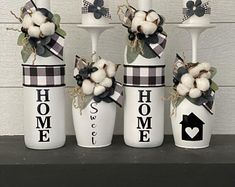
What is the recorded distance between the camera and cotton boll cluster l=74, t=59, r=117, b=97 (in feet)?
3.15

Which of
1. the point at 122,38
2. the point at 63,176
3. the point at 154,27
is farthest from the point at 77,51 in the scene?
the point at 63,176

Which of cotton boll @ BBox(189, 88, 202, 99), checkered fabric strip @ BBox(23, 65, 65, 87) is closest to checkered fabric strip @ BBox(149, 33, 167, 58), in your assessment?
cotton boll @ BBox(189, 88, 202, 99)

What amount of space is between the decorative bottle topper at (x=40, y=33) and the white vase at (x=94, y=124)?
13cm

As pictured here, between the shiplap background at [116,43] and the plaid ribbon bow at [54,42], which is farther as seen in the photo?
the shiplap background at [116,43]

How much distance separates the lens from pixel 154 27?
0.96 metres

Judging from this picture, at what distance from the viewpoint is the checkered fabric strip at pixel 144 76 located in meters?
0.98

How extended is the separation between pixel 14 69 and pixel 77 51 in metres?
0.16

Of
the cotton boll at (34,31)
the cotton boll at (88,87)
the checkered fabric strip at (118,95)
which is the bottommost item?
the checkered fabric strip at (118,95)

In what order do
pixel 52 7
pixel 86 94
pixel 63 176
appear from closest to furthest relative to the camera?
pixel 63 176, pixel 86 94, pixel 52 7

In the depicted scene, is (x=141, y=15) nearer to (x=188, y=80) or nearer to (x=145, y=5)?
(x=145, y=5)

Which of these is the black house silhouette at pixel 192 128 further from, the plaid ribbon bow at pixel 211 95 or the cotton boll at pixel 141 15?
the cotton boll at pixel 141 15

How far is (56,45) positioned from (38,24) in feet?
0.19

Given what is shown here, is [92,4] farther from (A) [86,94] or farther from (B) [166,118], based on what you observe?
(B) [166,118]

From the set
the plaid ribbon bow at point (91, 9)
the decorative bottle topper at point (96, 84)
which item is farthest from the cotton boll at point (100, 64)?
the plaid ribbon bow at point (91, 9)
